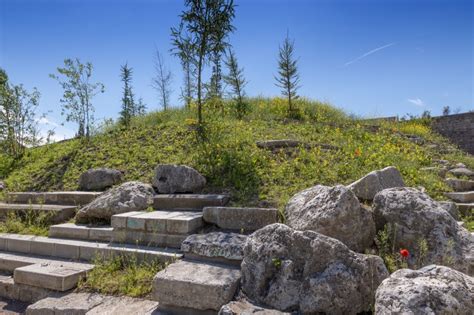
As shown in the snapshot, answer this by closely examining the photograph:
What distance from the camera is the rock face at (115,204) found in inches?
173

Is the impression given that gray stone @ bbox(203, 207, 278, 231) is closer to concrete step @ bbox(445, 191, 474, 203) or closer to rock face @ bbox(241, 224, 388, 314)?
rock face @ bbox(241, 224, 388, 314)

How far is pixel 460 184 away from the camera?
5113 mm

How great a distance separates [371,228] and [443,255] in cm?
54

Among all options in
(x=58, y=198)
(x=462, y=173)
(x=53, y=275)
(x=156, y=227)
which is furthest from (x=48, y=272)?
(x=462, y=173)

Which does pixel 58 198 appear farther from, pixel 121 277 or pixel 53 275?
A: pixel 121 277

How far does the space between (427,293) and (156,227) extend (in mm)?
2683

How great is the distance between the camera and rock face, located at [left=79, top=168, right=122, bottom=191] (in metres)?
5.63

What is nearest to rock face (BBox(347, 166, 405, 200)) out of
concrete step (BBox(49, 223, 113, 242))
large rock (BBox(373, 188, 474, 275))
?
large rock (BBox(373, 188, 474, 275))

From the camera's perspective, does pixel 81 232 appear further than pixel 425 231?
Yes

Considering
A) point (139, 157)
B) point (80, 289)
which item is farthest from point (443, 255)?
point (139, 157)

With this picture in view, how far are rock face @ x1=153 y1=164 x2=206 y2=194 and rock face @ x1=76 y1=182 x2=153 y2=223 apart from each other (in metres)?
0.26

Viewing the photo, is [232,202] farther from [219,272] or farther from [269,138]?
[269,138]

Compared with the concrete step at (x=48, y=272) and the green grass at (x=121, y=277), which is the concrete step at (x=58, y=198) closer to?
the concrete step at (x=48, y=272)

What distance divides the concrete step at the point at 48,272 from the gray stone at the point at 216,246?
1.15 metres
